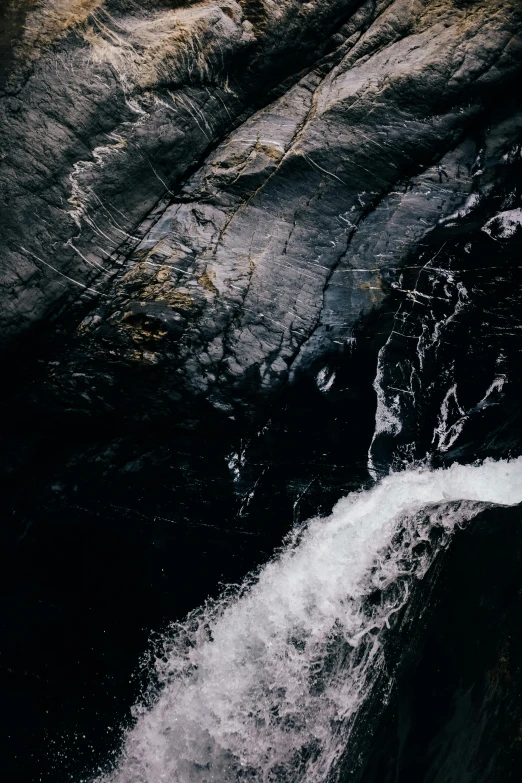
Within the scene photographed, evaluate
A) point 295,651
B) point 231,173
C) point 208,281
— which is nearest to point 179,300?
point 208,281

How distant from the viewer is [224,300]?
4.27 m

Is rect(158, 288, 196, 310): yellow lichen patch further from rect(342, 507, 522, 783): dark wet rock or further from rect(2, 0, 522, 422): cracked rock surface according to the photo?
rect(342, 507, 522, 783): dark wet rock

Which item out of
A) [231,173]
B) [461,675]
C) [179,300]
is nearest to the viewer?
[461,675]

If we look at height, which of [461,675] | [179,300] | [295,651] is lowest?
[295,651]

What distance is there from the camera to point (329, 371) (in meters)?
4.43

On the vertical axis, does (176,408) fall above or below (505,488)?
below

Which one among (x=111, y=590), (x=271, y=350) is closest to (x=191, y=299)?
(x=271, y=350)

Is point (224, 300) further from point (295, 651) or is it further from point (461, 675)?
point (461, 675)

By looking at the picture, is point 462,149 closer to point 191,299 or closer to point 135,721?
point 191,299

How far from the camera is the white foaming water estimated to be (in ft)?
12.5

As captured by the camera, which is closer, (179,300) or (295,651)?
(295,651)

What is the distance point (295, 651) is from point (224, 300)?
265cm

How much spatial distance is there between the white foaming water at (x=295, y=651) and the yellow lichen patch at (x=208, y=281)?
6.43ft

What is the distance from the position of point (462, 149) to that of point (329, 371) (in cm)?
215
